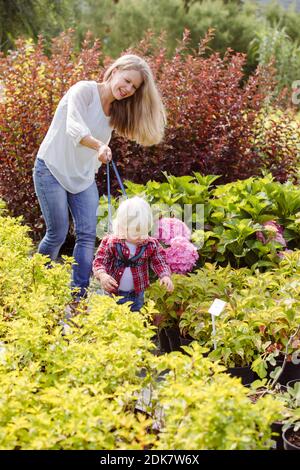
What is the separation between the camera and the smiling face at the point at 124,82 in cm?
393

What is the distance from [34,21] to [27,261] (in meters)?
10.9

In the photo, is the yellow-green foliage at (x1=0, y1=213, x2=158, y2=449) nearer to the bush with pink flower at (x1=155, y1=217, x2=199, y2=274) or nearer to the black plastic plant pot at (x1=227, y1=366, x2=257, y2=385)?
the black plastic plant pot at (x1=227, y1=366, x2=257, y2=385)

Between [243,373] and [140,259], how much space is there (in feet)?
2.85

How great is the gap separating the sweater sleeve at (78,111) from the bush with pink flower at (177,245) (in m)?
0.82

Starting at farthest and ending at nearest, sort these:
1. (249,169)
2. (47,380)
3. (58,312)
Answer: (249,169)
(58,312)
(47,380)

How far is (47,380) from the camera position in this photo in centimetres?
244

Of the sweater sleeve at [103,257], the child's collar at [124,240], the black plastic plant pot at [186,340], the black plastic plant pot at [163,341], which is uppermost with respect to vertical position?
the child's collar at [124,240]

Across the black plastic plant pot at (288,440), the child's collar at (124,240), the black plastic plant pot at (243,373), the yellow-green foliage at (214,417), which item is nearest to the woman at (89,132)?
the child's collar at (124,240)

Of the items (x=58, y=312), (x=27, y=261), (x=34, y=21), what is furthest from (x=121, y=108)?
(x=34, y=21)

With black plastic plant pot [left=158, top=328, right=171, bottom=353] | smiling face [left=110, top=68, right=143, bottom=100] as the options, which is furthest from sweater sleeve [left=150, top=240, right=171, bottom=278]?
smiling face [left=110, top=68, right=143, bottom=100]

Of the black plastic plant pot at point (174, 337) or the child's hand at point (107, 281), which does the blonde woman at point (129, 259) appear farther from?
the black plastic plant pot at point (174, 337)

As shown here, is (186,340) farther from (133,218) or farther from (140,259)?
(133,218)

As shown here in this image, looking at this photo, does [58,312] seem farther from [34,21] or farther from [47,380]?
[34,21]

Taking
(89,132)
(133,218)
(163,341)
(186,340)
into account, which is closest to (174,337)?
(163,341)
